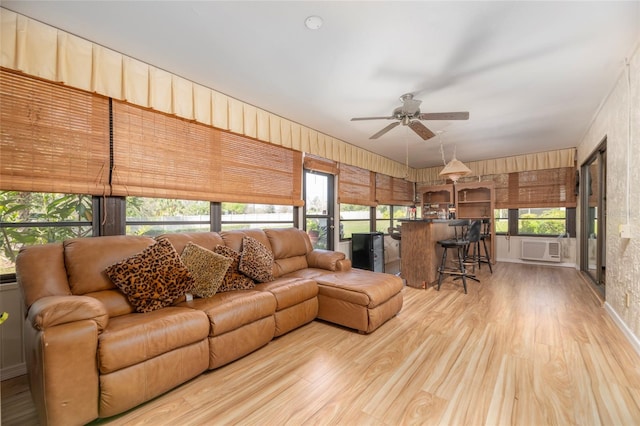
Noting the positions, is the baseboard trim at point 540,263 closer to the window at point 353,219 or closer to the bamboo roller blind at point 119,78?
the window at point 353,219

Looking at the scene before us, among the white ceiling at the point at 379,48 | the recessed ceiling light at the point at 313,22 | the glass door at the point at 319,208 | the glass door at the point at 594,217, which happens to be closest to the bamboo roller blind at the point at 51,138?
the white ceiling at the point at 379,48

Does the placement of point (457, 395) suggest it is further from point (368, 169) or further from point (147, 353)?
point (368, 169)

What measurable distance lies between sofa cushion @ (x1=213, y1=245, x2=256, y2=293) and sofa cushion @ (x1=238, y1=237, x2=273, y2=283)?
0.05 meters

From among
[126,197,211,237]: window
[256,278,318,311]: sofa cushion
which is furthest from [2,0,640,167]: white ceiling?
[256,278,318,311]: sofa cushion

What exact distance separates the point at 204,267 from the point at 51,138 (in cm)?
150

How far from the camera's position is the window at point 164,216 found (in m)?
2.58

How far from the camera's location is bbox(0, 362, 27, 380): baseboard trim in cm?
188

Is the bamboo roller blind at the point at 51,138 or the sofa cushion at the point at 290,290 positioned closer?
the bamboo roller blind at the point at 51,138

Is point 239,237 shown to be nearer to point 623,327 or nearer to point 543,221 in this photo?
point 623,327

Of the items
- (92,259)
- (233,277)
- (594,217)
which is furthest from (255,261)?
(594,217)

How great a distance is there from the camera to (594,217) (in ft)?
13.7

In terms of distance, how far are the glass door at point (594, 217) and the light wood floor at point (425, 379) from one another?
1271mm

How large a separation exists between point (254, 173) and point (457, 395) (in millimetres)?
3000

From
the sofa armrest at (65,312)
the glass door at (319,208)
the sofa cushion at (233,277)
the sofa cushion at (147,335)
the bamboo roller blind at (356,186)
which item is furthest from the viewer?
the bamboo roller blind at (356,186)
